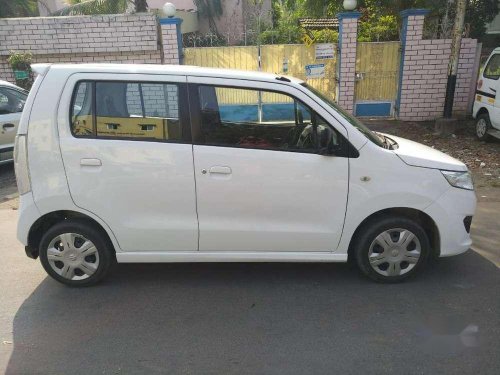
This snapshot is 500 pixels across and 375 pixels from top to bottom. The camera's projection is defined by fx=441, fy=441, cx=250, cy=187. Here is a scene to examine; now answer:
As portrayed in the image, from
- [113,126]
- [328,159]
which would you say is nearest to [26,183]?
[113,126]

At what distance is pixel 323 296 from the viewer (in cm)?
365

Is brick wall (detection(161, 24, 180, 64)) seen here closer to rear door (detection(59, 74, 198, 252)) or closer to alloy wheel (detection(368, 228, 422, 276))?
rear door (detection(59, 74, 198, 252))

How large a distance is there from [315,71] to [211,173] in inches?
307

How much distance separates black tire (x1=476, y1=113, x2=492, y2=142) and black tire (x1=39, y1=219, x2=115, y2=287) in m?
7.76

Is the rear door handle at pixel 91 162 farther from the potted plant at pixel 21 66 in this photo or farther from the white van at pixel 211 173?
the potted plant at pixel 21 66

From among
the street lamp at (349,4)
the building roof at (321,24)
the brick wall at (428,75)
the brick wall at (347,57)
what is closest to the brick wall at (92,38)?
the brick wall at (347,57)

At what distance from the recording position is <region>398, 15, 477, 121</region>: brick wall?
33.4 feet

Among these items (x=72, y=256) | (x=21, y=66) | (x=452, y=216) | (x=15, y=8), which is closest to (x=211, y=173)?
(x=72, y=256)

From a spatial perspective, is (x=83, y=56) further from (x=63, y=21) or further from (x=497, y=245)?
(x=497, y=245)

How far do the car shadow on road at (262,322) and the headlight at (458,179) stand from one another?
0.85 metres

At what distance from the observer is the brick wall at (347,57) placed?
10.1 m

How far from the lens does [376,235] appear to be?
3.67 meters

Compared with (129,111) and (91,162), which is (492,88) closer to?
(129,111)

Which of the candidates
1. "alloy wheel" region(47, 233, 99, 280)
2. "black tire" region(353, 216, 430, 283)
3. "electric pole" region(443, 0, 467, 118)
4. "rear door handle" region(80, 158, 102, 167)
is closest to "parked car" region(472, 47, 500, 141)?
"electric pole" region(443, 0, 467, 118)
